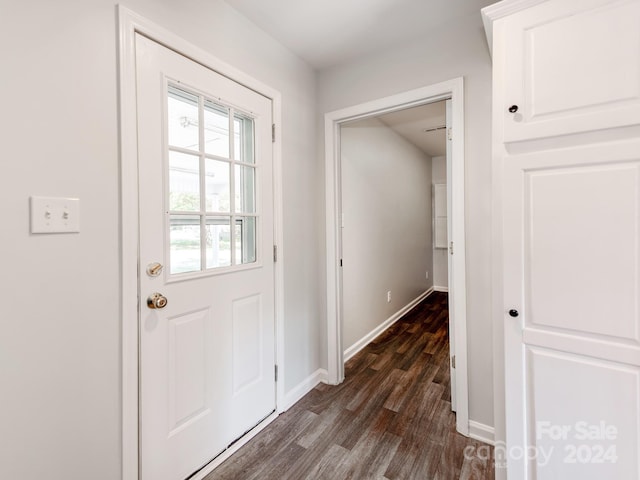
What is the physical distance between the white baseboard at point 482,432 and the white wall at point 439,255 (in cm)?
380

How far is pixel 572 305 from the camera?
1062 millimetres

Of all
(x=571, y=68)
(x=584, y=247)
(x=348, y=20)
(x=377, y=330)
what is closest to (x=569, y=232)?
(x=584, y=247)

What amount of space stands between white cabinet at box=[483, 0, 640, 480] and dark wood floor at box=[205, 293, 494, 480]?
0.45 m

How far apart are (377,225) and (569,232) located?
2.30 metres

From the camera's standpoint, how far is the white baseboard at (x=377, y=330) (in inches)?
109

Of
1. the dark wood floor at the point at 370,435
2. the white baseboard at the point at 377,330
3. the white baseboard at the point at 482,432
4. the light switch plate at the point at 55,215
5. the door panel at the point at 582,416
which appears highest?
the light switch plate at the point at 55,215

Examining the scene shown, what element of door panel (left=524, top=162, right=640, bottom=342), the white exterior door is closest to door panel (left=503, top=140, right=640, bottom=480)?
door panel (left=524, top=162, right=640, bottom=342)

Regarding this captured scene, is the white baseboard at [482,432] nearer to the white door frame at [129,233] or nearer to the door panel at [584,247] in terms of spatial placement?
the door panel at [584,247]

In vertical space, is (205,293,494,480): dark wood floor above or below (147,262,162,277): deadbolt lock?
below

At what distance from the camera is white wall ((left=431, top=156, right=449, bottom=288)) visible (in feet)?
17.1

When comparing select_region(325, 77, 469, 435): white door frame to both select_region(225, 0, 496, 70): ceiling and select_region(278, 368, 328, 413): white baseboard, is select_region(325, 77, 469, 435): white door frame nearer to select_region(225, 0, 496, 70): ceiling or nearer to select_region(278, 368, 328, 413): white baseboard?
select_region(278, 368, 328, 413): white baseboard

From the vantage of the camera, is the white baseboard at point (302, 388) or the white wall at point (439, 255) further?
the white wall at point (439, 255)

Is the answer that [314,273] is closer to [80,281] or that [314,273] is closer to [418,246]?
[80,281]

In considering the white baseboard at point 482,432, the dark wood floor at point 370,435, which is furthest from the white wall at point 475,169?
the dark wood floor at point 370,435
